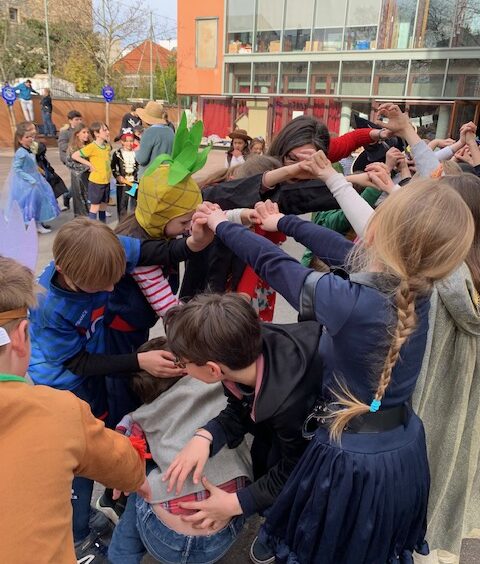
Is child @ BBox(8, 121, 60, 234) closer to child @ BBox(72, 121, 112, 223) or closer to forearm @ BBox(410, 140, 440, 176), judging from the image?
child @ BBox(72, 121, 112, 223)

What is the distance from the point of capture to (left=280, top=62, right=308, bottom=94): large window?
→ 777 inches

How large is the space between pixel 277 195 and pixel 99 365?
38.4 inches

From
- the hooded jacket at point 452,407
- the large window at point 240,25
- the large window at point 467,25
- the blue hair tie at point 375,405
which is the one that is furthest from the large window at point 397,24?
the blue hair tie at point 375,405

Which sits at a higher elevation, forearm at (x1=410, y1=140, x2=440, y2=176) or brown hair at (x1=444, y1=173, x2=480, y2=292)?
forearm at (x1=410, y1=140, x2=440, y2=176)

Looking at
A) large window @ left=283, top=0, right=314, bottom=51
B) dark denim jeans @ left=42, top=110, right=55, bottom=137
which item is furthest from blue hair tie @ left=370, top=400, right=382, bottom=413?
large window @ left=283, top=0, right=314, bottom=51

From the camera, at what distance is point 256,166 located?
212 centimetres

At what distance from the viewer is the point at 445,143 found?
3.68m

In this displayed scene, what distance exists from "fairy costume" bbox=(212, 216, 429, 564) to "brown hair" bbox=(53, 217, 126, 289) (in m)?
0.49

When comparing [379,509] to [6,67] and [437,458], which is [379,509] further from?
[6,67]

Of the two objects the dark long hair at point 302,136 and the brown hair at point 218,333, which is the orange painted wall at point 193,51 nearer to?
the dark long hair at point 302,136

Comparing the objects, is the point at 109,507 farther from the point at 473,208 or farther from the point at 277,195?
the point at 473,208

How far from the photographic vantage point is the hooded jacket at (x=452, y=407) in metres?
1.54

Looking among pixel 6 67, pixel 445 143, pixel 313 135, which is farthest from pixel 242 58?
pixel 313 135

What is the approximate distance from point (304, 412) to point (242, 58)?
21781 millimetres
